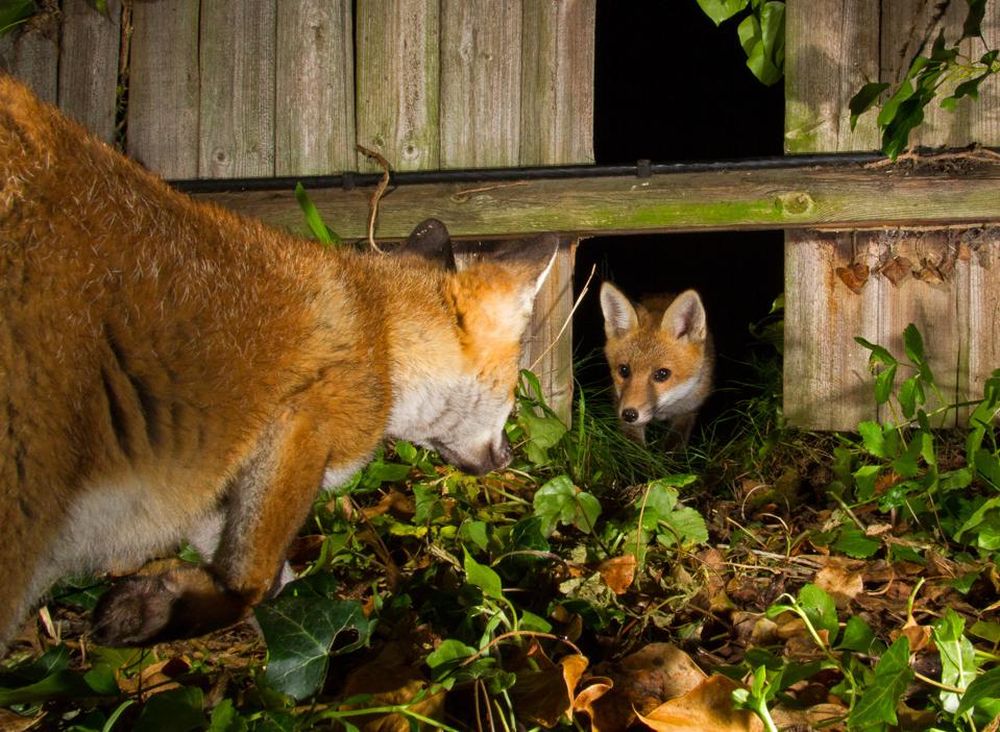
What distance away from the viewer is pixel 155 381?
6.33 ft

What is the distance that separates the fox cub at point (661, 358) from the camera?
17.0 feet

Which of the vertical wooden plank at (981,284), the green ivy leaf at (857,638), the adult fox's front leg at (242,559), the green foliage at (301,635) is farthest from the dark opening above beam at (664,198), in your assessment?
the green foliage at (301,635)

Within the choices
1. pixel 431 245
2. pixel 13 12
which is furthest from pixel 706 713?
pixel 13 12

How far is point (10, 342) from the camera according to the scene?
1.71 meters

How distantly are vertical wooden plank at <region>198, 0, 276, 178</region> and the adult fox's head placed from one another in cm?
128

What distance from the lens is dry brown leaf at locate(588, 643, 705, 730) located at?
196 cm

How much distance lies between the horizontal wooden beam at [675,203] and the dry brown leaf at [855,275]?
0.59 feet

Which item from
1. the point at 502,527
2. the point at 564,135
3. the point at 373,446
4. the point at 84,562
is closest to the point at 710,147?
the point at 564,135

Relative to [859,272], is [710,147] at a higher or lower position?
higher

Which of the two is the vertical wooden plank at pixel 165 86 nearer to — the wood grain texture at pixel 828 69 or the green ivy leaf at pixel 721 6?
the green ivy leaf at pixel 721 6

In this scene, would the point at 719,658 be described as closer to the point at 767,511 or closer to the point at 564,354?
the point at 767,511

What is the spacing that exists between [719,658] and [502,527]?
913mm

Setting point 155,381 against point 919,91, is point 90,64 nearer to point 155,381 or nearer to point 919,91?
point 155,381

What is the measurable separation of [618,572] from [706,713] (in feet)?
2.70
